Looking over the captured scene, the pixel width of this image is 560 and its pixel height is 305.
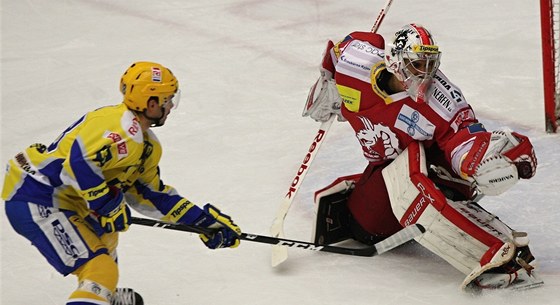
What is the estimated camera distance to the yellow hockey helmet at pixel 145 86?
332 cm

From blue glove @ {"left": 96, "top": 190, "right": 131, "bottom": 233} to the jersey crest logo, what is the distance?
1.04m

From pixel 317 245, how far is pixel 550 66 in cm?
176

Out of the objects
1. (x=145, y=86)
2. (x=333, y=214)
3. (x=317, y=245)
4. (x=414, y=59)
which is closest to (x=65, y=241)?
(x=145, y=86)

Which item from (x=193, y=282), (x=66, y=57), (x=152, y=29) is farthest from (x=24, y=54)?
(x=193, y=282)

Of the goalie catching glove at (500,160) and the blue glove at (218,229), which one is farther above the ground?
the goalie catching glove at (500,160)

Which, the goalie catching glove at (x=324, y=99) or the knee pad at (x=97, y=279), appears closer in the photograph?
the knee pad at (x=97, y=279)

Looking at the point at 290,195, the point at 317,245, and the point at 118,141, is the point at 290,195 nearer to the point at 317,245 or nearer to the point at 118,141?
the point at 317,245

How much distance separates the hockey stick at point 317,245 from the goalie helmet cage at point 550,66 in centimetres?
149

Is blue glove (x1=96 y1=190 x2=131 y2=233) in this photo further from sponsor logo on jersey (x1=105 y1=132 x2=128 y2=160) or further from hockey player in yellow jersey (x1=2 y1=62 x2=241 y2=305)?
sponsor logo on jersey (x1=105 y1=132 x2=128 y2=160)

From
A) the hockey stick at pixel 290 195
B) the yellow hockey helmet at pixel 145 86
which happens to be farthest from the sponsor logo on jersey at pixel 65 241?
the hockey stick at pixel 290 195

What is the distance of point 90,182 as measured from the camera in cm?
322

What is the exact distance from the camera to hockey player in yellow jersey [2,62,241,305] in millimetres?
3246

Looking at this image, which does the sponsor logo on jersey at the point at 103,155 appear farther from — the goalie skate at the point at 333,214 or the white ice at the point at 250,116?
the goalie skate at the point at 333,214

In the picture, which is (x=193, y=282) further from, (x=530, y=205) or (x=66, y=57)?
(x=66, y=57)
